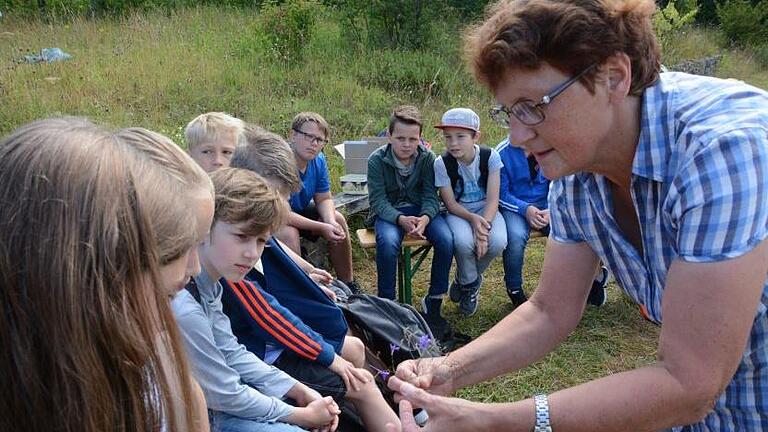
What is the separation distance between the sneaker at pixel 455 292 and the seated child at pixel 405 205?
0.19m

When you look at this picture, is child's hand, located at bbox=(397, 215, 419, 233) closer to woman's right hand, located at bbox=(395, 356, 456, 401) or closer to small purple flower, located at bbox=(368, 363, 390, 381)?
small purple flower, located at bbox=(368, 363, 390, 381)

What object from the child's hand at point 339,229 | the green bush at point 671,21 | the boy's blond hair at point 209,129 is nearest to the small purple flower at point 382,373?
the boy's blond hair at point 209,129

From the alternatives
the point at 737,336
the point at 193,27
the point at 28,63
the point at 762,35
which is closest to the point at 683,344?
the point at 737,336

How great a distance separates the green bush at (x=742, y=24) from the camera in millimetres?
19516

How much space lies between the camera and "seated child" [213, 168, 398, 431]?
7.91ft

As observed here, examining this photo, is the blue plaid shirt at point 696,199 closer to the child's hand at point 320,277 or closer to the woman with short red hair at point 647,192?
the woman with short red hair at point 647,192

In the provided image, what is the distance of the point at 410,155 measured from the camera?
15.9ft

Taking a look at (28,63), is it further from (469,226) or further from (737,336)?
(737,336)

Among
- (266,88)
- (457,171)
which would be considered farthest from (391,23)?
(457,171)

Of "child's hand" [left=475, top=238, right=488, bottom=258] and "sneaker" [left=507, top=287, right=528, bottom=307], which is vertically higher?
"child's hand" [left=475, top=238, right=488, bottom=258]

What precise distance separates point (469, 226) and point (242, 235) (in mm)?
2663

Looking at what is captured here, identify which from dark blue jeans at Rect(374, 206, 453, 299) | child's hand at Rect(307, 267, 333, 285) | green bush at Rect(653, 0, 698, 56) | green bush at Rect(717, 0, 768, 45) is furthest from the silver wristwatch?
green bush at Rect(717, 0, 768, 45)

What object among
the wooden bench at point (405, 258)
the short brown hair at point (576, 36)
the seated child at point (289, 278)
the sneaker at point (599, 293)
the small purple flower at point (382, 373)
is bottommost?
the sneaker at point (599, 293)

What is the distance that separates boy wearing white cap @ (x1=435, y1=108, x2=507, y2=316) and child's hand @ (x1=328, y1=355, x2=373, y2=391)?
2033mm
